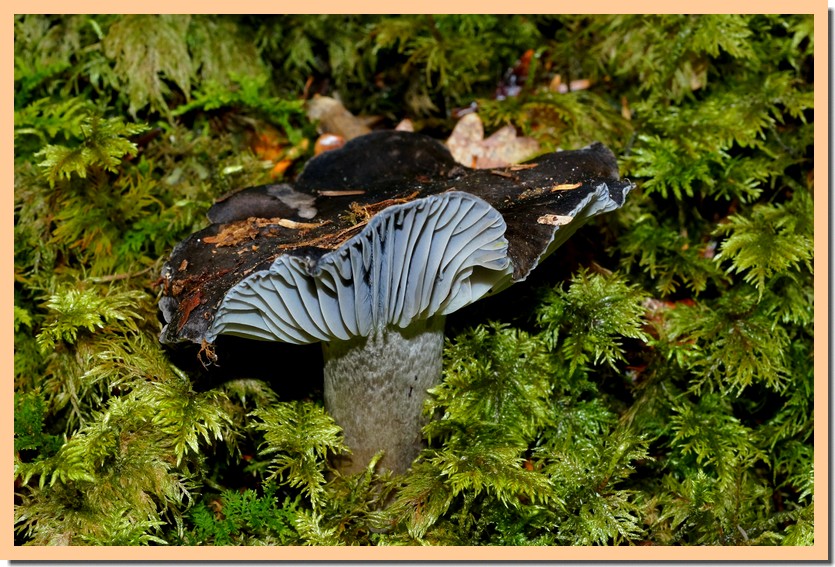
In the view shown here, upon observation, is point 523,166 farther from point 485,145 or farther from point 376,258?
point 376,258

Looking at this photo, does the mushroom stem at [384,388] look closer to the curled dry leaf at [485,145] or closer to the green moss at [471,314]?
the green moss at [471,314]

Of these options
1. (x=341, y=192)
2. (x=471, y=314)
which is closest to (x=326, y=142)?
(x=341, y=192)

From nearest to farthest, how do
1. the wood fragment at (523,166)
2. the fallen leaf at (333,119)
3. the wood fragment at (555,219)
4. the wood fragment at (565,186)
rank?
the wood fragment at (555,219)
the wood fragment at (565,186)
the wood fragment at (523,166)
the fallen leaf at (333,119)

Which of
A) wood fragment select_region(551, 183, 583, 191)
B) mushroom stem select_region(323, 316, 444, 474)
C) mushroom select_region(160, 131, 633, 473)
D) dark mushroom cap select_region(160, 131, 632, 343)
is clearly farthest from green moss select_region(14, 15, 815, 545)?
wood fragment select_region(551, 183, 583, 191)

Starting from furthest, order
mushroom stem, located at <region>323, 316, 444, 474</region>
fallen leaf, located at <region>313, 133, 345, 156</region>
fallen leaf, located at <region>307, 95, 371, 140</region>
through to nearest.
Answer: fallen leaf, located at <region>307, 95, 371, 140</region> → fallen leaf, located at <region>313, 133, 345, 156</region> → mushroom stem, located at <region>323, 316, 444, 474</region>

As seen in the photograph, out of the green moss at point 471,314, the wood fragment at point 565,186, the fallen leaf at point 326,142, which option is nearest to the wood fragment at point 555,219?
the wood fragment at point 565,186

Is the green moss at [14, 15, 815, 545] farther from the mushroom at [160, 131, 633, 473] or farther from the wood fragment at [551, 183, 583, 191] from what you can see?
the wood fragment at [551, 183, 583, 191]
